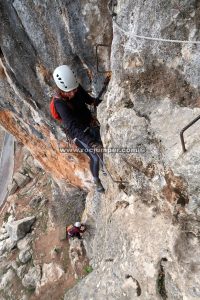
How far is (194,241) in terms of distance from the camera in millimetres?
6008

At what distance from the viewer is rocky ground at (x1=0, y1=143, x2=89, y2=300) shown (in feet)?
50.0

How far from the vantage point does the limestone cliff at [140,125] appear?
6.17 m

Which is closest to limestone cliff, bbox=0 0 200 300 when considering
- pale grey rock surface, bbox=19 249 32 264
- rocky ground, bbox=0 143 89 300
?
rocky ground, bbox=0 143 89 300

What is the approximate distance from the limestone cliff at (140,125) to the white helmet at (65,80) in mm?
1052

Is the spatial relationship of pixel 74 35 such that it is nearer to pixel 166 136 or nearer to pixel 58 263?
pixel 166 136

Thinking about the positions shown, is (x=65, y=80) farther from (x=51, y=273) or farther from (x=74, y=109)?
(x=51, y=273)

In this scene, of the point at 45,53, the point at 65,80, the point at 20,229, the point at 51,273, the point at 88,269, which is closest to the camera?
the point at 65,80

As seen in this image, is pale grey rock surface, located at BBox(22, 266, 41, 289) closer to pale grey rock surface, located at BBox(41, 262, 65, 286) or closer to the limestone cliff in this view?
pale grey rock surface, located at BBox(41, 262, 65, 286)

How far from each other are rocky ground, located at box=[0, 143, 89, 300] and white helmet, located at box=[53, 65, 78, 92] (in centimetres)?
869

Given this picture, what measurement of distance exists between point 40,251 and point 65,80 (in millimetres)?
11466

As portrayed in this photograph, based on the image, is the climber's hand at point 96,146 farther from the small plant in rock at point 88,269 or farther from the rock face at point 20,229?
the rock face at point 20,229

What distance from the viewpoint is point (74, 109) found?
9.07 meters

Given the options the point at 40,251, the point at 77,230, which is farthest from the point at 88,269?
the point at 40,251

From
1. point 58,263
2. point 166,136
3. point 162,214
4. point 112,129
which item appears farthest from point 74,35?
point 58,263
